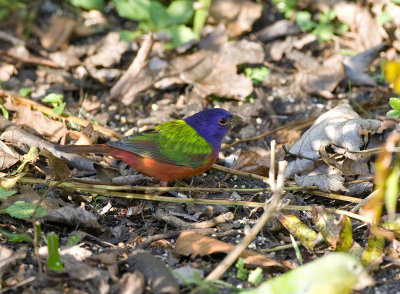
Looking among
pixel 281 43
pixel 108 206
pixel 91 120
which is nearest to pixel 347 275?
pixel 108 206

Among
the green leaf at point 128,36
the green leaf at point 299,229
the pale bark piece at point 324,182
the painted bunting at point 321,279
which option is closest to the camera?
the painted bunting at point 321,279

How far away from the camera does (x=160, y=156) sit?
4246 mm

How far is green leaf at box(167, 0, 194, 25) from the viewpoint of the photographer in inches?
247

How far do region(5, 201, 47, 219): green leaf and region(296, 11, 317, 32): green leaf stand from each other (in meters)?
4.31


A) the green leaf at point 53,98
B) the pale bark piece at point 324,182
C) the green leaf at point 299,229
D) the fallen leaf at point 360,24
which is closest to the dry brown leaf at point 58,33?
the green leaf at point 53,98

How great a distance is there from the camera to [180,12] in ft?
20.7

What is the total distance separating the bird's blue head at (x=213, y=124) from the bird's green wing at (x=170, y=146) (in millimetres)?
72

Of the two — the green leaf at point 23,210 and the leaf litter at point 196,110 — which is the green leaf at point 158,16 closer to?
the leaf litter at point 196,110

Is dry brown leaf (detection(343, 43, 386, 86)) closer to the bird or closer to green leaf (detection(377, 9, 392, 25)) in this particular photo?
green leaf (detection(377, 9, 392, 25))

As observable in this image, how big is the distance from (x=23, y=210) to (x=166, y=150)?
1368mm

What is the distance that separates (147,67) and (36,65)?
128 cm

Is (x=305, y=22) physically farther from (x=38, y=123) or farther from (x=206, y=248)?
(x=206, y=248)

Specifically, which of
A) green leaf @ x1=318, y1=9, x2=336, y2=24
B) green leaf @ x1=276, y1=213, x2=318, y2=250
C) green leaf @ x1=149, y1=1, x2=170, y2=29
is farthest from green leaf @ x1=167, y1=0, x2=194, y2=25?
green leaf @ x1=276, y1=213, x2=318, y2=250

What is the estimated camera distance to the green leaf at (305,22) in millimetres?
6512
